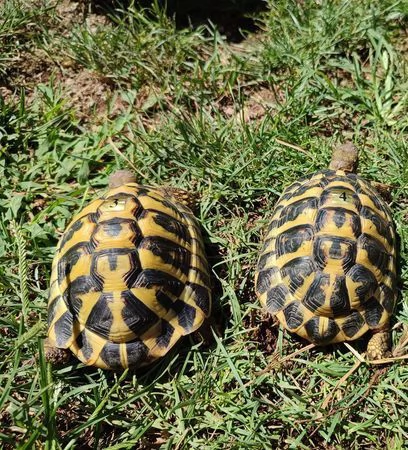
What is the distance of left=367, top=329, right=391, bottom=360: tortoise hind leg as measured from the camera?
113 inches

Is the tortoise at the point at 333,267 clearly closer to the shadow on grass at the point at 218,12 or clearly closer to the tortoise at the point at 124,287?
the tortoise at the point at 124,287

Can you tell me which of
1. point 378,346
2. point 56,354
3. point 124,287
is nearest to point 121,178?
point 124,287

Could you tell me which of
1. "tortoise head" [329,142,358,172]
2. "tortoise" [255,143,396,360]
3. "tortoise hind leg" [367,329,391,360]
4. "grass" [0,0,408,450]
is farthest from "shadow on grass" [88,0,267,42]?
"tortoise hind leg" [367,329,391,360]

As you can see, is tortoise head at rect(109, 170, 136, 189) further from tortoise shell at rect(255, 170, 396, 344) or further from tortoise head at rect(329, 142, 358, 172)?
tortoise head at rect(329, 142, 358, 172)

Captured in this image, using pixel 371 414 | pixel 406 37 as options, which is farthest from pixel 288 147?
pixel 371 414

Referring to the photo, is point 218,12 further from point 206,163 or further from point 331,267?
point 331,267

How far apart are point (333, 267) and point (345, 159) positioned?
80cm

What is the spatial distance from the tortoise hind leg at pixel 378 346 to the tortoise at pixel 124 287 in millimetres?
873

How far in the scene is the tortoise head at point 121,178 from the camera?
3324mm

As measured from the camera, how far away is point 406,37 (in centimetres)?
398

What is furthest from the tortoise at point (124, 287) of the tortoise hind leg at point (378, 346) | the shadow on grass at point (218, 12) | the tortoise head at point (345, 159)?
the shadow on grass at point (218, 12)

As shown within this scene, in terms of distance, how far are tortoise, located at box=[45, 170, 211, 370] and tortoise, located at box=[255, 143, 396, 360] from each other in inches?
17.0

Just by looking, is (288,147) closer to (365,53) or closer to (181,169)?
(181,169)

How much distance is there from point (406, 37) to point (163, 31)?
1.76m
